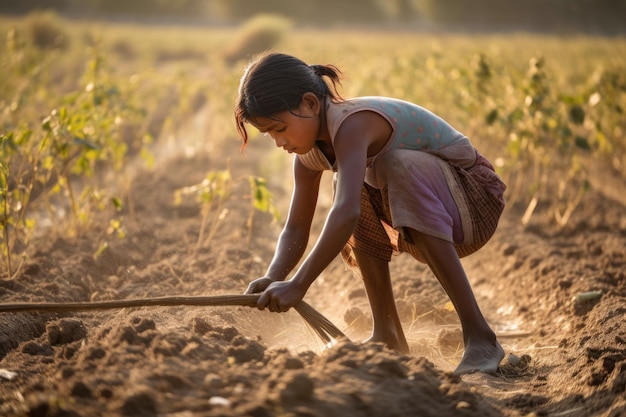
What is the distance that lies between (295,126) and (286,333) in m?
1.23

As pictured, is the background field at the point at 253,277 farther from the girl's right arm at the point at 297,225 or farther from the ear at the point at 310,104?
the ear at the point at 310,104

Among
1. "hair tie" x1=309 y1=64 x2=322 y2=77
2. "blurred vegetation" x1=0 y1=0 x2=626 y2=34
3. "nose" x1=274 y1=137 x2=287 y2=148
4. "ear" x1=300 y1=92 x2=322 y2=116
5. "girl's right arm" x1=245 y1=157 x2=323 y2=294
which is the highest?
"blurred vegetation" x1=0 y1=0 x2=626 y2=34

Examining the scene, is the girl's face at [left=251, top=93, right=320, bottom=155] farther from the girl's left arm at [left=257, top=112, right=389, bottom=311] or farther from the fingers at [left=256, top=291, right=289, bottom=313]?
the fingers at [left=256, top=291, right=289, bottom=313]

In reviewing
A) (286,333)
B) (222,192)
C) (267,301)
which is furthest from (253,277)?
(267,301)

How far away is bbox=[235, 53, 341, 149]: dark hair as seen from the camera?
8.49ft

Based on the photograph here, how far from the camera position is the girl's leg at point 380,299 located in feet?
10.0

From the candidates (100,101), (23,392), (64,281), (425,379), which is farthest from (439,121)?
(100,101)

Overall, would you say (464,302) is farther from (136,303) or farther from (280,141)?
(136,303)

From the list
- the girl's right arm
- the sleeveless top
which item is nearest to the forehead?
the sleeveless top

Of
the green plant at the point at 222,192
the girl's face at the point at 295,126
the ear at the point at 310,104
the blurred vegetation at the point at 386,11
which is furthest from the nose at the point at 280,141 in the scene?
the blurred vegetation at the point at 386,11

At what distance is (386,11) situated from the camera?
158 ft

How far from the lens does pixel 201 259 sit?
14.4 feet

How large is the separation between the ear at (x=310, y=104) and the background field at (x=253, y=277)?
0.75m

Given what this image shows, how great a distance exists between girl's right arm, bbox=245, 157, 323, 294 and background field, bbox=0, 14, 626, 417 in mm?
285
